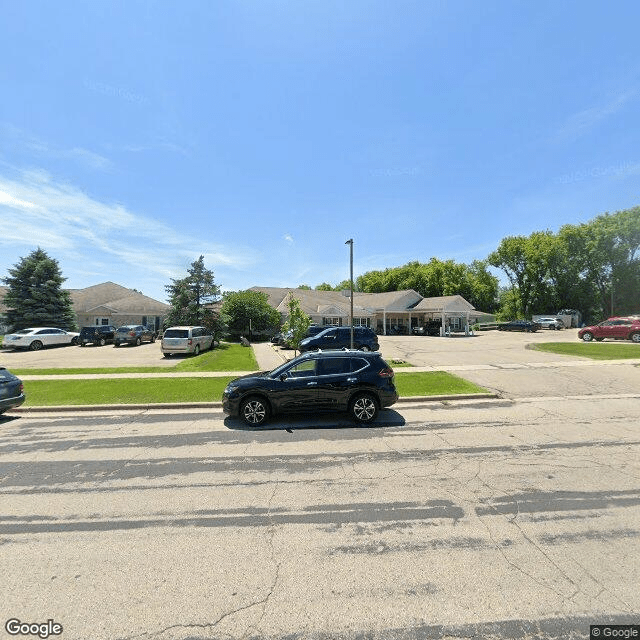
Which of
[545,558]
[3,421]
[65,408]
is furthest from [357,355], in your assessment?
[3,421]

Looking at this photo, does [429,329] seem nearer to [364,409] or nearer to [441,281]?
[441,281]

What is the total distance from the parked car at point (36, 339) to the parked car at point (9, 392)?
75.5 ft

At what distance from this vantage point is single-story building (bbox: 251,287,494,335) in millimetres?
40438

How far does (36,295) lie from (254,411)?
34967 mm

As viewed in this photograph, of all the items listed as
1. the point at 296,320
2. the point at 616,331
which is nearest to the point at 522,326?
the point at 616,331

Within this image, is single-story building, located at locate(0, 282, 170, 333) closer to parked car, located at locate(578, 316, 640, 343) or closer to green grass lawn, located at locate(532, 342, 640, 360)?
green grass lawn, located at locate(532, 342, 640, 360)

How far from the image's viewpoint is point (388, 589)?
3.07m

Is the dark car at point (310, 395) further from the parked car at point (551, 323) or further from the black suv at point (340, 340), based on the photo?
the parked car at point (551, 323)

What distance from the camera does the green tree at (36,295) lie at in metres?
32.7

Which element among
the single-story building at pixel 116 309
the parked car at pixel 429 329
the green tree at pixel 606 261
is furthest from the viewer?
the green tree at pixel 606 261

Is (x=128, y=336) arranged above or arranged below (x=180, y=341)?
above

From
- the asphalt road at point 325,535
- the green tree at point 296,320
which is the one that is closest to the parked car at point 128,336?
the green tree at point 296,320

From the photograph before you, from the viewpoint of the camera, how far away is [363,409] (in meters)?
8.43

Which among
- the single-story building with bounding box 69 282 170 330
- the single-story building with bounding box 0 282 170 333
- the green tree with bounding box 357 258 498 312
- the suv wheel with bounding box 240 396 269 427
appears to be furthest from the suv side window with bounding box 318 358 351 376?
the green tree with bounding box 357 258 498 312
